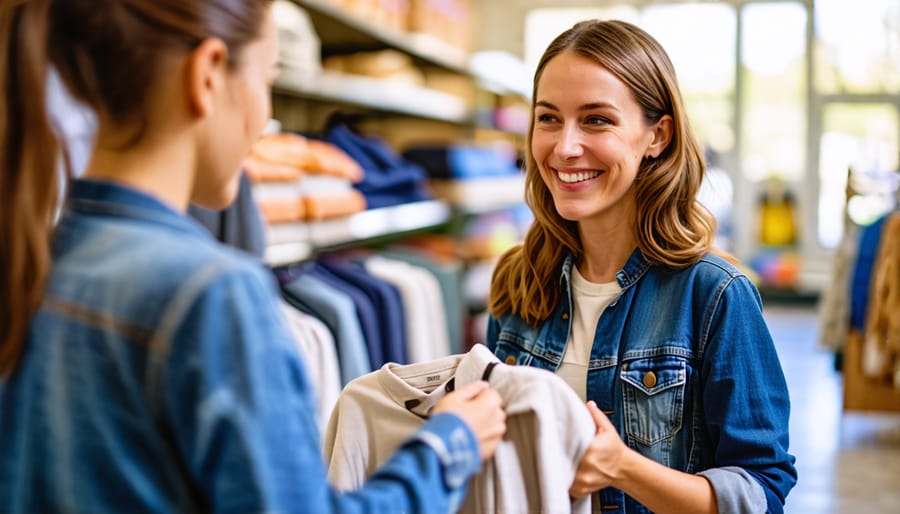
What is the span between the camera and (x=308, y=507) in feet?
3.10

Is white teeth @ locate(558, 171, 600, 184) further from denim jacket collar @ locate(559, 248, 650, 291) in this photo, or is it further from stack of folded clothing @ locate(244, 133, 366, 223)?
stack of folded clothing @ locate(244, 133, 366, 223)

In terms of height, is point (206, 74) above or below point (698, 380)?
above

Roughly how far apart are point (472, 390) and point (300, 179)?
2.39 metres

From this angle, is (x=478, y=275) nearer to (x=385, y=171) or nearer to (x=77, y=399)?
(x=385, y=171)

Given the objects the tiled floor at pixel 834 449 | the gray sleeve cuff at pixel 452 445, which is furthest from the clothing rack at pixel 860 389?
the gray sleeve cuff at pixel 452 445

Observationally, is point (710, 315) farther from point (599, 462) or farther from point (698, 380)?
point (599, 462)

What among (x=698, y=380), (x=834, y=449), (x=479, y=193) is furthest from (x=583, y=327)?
(x=834, y=449)

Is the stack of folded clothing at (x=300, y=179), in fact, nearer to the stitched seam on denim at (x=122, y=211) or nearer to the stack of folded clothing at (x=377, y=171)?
the stack of folded clothing at (x=377, y=171)

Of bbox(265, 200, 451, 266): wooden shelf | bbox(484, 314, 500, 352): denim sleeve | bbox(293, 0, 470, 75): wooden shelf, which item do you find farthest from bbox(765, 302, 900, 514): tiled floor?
bbox(293, 0, 470, 75): wooden shelf

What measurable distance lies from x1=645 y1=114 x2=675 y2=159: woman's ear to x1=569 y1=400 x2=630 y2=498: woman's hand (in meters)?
0.61

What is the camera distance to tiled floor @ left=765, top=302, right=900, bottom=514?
179 inches

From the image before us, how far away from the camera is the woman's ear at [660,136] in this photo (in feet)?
6.09

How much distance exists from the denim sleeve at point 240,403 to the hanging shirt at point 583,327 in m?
0.91

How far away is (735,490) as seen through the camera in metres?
1.59
